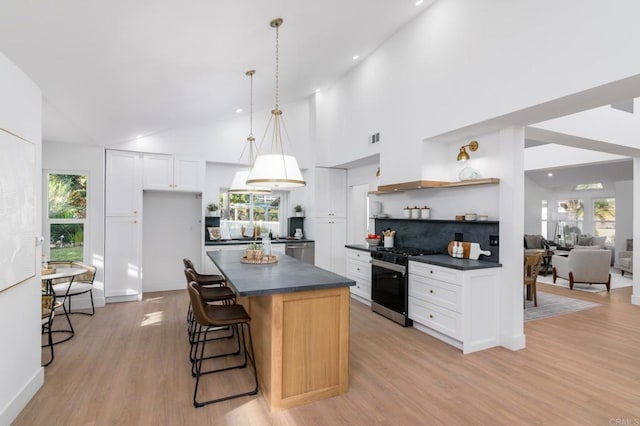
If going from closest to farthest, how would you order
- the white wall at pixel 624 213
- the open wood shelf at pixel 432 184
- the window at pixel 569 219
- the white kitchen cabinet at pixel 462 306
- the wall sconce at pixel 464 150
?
the white kitchen cabinet at pixel 462 306
the open wood shelf at pixel 432 184
the wall sconce at pixel 464 150
the white wall at pixel 624 213
the window at pixel 569 219

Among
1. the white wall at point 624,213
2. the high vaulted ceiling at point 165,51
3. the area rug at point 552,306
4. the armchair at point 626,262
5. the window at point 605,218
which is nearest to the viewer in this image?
the high vaulted ceiling at point 165,51

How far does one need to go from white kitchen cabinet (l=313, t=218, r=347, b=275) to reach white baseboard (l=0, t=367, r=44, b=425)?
14.9 feet

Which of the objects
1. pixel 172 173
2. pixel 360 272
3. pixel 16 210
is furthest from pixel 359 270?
pixel 16 210

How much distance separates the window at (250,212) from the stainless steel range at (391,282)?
2642mm

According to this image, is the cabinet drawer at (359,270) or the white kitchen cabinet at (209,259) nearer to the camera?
the cabinet drawer at (359,270)

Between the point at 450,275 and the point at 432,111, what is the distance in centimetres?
198

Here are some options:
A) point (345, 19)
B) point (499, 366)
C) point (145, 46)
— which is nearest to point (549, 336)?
point (499, 366)

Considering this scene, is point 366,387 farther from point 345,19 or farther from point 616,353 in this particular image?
point 345,19

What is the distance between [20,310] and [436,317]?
373 cm

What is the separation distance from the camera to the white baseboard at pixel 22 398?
217 cm

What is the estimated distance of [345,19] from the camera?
12.1 ft

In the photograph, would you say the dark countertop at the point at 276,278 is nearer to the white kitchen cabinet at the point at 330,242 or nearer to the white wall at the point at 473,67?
the white wall at the point at 473,67

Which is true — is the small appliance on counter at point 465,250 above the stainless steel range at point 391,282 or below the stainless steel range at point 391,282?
above

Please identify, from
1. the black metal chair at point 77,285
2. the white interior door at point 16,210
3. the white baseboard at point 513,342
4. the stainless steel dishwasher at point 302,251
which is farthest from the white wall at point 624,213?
the white interior door at point 16,210
